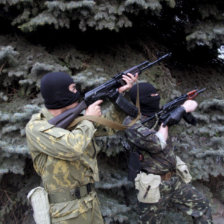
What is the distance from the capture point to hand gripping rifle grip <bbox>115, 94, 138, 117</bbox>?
231 centimetres

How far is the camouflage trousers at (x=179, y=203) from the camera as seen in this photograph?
2502mm

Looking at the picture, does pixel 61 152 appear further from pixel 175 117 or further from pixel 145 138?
pixel 175 117

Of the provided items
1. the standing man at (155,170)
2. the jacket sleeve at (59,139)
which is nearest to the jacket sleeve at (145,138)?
the standing man at (155,170)

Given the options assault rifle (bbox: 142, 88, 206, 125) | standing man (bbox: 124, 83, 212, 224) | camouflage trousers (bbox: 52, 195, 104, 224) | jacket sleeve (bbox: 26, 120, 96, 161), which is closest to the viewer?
jacket sleeve (bbox: 26, 120, 96, 161)

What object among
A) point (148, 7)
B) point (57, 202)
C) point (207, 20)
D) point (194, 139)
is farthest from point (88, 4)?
point (194, 139)

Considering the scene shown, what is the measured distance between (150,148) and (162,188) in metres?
0.48

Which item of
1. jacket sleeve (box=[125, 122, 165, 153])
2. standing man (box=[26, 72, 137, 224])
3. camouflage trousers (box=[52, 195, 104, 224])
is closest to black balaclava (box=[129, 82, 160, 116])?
jacket sleeve (box=[125, 122, 165, 153])

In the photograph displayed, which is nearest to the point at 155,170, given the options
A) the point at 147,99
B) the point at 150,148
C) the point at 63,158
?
the point at 150,148

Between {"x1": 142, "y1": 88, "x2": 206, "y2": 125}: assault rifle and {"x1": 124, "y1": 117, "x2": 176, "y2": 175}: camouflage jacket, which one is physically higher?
{"x1": 142, "y1": 88, "x2": 206, "y2": 125}: assault rifle

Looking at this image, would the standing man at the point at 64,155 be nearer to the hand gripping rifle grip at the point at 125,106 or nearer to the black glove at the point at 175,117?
the hand gripping rifle grip at the point at 125,106

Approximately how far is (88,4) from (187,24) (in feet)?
5.29

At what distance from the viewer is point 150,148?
7.88 ft

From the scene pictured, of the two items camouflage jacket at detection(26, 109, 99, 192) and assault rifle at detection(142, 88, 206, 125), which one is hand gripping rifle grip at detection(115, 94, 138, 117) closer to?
assault rifle at detection(142, 88, 206, 125)

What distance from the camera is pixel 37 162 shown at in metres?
2.03
